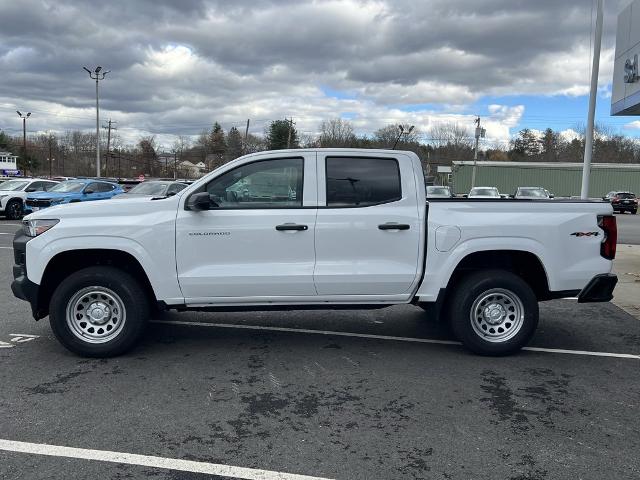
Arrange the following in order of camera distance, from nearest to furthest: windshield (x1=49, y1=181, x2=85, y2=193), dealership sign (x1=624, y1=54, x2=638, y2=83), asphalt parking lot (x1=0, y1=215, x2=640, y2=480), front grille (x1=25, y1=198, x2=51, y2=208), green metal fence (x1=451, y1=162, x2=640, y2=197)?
asphalt parking lot (x1=0, y1=215, x2=640, y2=480), dealership sign (x1=624, y1=54, x2=638, y2=83), front grille (x1=25, y1=198, x2=51, y2=208), windshield (x1=49, y1=181, x2=85, y2=193), green metal fence (x1=451, y1=162, x2=640, y2=197)

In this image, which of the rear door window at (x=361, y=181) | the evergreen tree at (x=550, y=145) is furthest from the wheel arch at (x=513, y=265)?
the evergreen tree at (x=550, y=145)

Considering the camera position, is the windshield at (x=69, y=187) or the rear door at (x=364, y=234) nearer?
the rear door at (x=364, y=234)

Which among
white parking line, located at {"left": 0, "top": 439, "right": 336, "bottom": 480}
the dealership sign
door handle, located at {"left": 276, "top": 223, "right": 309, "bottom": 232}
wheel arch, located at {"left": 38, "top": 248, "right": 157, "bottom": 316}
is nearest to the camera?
white parking line, located at {"left": 0, "top": 439, "right": 336, "bottom": 480}

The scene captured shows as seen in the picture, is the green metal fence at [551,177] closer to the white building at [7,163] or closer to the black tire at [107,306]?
the black tire at [107,306]

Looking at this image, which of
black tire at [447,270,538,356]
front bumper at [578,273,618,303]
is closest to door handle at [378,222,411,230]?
black tire at [447,270,538,356]

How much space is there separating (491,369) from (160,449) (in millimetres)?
3073

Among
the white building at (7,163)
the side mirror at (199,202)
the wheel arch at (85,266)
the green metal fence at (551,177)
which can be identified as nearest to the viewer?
the side mirror at (199,202)

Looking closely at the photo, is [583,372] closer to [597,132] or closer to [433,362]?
[433,362]

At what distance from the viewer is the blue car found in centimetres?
2028

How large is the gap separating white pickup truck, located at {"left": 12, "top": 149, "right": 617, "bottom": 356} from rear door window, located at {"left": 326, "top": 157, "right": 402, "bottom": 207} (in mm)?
11

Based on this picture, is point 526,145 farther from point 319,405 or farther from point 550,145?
point 319,405

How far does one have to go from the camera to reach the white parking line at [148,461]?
320cm

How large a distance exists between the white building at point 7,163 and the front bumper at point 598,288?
351 ft

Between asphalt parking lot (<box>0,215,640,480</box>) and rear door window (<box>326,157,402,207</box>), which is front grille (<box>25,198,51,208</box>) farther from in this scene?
rear door window (<box>326,157,402,207</box>)
